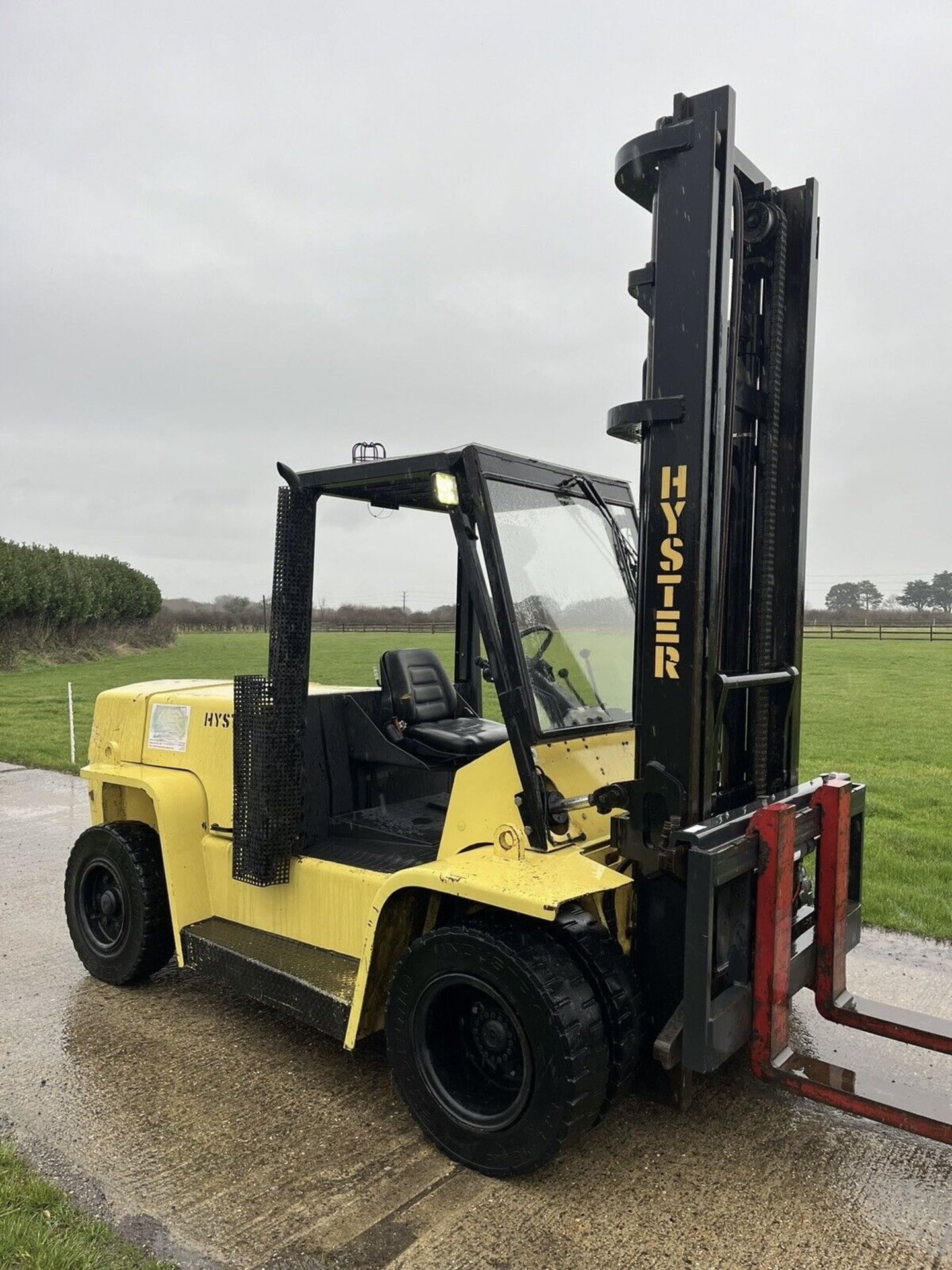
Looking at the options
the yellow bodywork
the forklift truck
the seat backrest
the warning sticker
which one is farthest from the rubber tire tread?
the warning sticker

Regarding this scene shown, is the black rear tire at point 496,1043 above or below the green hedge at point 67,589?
below

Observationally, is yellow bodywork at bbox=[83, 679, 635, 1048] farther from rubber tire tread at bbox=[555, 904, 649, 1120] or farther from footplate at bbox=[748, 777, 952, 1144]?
footplate at bbox=[748, 777, 952, 1144]

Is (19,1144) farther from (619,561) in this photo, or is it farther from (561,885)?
(619,561)

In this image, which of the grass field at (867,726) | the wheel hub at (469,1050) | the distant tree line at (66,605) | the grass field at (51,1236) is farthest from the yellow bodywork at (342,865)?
the distant tree line at (66,605)

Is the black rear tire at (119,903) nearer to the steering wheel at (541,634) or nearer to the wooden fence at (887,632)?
the steering wheel at (541,634)

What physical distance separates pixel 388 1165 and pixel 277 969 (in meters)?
1.01

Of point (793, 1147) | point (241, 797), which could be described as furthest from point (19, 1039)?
point (793, 1147)

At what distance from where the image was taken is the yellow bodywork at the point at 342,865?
140 inches

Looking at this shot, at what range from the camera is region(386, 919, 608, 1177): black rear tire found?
10.7 feet

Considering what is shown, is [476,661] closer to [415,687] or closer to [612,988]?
[415,687]

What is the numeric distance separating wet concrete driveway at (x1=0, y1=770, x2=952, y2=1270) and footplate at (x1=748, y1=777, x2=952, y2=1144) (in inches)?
12.4

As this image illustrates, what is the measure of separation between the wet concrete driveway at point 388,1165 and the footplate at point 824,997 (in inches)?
12.4

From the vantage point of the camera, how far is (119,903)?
17.3ft

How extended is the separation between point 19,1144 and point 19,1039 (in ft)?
3.31
